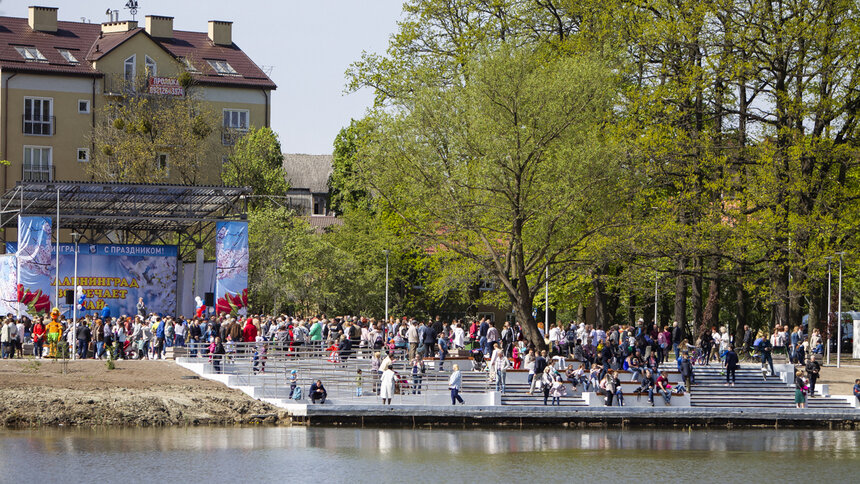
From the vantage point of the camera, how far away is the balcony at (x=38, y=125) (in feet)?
243

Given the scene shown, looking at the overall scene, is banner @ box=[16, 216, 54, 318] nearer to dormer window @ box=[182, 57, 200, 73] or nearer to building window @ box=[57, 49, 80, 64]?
dormer window @ box=[182, 57, 200, 73]

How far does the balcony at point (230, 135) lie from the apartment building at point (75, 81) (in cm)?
6

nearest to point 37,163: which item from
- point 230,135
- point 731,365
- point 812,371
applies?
point 230,135

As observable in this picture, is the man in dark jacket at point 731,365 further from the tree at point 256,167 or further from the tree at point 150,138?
the tree at point 256,167

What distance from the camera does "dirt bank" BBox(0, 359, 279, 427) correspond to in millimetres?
36281

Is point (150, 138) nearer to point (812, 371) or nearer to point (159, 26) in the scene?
point (159, 26)

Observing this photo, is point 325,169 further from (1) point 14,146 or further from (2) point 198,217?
(2) point 198,217

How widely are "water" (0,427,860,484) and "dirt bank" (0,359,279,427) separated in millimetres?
1111

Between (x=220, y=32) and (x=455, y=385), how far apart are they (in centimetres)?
5159

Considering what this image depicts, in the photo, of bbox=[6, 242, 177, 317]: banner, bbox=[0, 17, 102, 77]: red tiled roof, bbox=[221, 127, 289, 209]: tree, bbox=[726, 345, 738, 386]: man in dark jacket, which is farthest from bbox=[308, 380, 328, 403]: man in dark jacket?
bbox=[0, 17, 102, 77]: red tiled roof

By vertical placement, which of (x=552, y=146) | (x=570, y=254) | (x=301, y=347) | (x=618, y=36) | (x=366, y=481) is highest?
(x=618, y=36)

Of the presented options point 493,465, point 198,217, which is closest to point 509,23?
point 198,217

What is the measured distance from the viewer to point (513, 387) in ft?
132

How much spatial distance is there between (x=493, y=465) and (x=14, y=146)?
2031 inches
